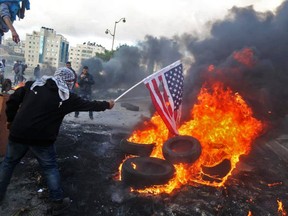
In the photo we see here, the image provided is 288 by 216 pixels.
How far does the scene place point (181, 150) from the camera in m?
7.43

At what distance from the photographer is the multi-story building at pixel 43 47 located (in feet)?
366

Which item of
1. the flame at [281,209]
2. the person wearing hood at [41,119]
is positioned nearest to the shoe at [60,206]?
the person wearing hood at [41,119]

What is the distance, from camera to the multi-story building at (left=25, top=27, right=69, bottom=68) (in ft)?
366

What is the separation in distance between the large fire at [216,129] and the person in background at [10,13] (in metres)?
4.30

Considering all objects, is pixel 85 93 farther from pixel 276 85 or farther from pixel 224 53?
pixel 276 85

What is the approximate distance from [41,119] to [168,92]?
3.58 meters

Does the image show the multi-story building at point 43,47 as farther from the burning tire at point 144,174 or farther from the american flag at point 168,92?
the burning tire at point 144,174

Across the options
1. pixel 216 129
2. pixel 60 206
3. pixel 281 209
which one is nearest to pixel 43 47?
pixel 216 129

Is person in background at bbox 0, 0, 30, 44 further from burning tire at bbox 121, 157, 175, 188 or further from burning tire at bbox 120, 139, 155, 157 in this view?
burning tire at bbox 120, 139, 155, 157

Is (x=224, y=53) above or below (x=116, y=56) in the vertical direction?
below

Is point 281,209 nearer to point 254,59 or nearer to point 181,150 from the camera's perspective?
point 181,150

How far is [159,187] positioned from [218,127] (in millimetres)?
3587

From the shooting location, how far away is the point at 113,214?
15.4ft

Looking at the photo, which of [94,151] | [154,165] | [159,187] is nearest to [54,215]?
[159,187]
